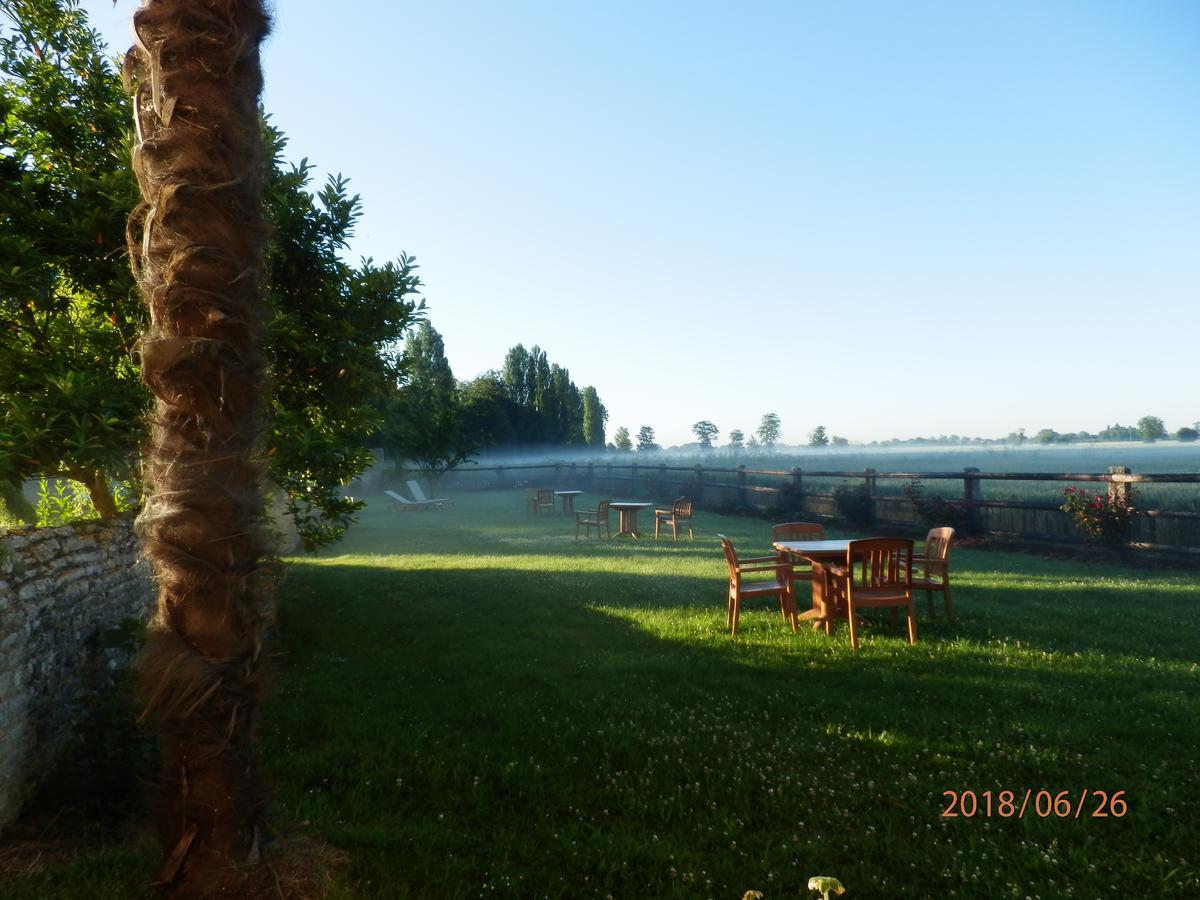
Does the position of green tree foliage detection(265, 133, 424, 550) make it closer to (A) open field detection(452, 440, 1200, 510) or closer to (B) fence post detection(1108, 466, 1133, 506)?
(B) fence post detection(1108, 466, 1133, 506)

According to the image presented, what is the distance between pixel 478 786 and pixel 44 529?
295 cm

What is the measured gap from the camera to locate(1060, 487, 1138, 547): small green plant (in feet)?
35.1

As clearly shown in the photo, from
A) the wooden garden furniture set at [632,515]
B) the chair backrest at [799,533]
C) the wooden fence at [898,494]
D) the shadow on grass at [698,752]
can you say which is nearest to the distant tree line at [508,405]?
the wooden fence at [898,494]

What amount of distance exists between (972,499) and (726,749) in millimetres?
11457

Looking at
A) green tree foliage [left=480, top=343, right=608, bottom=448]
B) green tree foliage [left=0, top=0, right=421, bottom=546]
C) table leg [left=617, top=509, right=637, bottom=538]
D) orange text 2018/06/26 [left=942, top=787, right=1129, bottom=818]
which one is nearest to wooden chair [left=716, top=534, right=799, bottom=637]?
orange text 2018/06/26 [left=942, top=787, right=1129, bottom=818]

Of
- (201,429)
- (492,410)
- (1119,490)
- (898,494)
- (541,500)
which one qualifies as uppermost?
(492,410)

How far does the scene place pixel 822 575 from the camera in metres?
6.98

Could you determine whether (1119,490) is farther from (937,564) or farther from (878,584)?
(878,584)

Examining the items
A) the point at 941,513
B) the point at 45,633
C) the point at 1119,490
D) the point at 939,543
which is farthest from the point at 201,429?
the point at 941,513

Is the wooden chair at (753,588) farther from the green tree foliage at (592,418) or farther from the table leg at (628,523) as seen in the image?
the green tree foliage at (592,418)

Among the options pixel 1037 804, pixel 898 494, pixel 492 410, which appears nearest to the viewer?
pixel 1037 804

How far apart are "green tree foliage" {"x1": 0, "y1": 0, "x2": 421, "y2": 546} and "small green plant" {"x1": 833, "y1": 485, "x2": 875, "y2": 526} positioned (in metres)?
12.0

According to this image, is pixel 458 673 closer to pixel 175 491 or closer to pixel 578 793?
pixel 578 793

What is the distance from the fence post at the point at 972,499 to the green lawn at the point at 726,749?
5.11 meters
